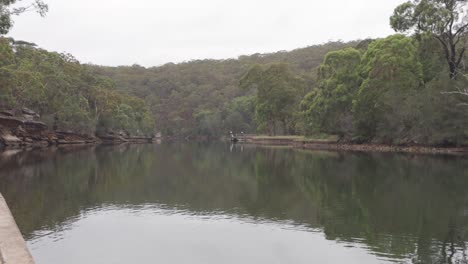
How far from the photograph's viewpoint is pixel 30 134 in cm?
6062

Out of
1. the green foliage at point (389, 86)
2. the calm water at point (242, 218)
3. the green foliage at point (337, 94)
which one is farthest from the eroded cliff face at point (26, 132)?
the green foliage at point (389, 86)

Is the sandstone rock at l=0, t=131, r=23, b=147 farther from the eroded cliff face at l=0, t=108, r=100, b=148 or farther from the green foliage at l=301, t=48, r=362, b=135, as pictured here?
the green foliage at l=301, t=48, r=362, b=135

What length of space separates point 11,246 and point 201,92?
442 ft

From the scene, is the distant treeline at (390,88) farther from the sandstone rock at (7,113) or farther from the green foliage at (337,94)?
the sandstone rock at (7,113)

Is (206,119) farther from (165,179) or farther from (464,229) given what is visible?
(464,229)

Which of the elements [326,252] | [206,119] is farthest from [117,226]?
[206,119]

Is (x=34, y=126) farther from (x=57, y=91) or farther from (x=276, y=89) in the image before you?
(x=276, y=89)

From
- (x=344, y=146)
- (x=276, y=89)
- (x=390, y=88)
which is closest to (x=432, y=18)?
(x=390, y=88)

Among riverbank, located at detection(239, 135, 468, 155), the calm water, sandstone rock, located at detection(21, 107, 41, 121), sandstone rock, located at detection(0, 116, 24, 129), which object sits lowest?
riverbank, located at detection(239, 135, 468, 155)

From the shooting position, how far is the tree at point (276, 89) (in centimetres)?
8069

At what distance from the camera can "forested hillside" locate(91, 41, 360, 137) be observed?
12125cm

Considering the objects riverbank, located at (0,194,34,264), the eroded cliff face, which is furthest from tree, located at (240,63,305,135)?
riverbank, located at (0,194,34,264)

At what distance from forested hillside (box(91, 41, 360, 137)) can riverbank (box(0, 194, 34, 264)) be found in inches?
4016

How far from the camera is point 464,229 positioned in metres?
12.4
